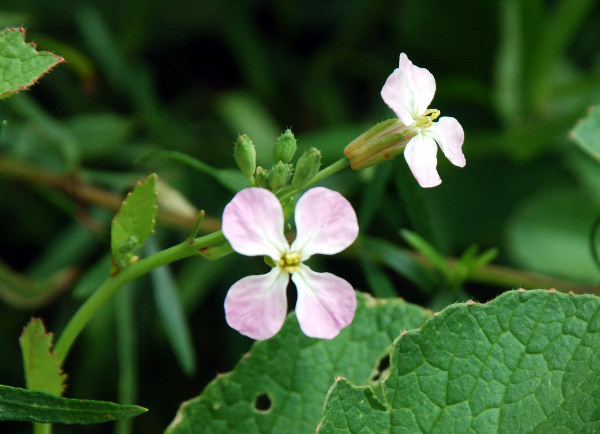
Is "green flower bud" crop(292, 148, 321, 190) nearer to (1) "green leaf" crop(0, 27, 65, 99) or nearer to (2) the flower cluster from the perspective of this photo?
(2) the flower cluster

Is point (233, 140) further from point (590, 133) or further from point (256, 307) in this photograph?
point (256, 307)

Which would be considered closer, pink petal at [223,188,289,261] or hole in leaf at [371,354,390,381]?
pink petal at [223,188,289,261]

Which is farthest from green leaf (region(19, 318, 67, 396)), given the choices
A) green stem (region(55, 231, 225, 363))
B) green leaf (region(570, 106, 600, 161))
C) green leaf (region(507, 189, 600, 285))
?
green leaf (region(507, 189, 600, 285))

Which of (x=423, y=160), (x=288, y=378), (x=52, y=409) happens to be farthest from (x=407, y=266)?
(x=52, y=409)

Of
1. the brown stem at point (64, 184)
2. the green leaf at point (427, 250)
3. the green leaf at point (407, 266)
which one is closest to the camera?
the green leaf at point (427, 250)

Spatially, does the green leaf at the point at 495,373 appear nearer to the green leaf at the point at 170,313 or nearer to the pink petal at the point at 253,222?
the pink petal at the point at 253,222

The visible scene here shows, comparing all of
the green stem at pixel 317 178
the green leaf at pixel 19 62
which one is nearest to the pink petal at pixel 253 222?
the green stem at pixel 317 178

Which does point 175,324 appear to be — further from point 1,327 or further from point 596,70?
point 596,70

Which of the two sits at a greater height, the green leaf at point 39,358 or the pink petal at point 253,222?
the pink petal at point 253,222
